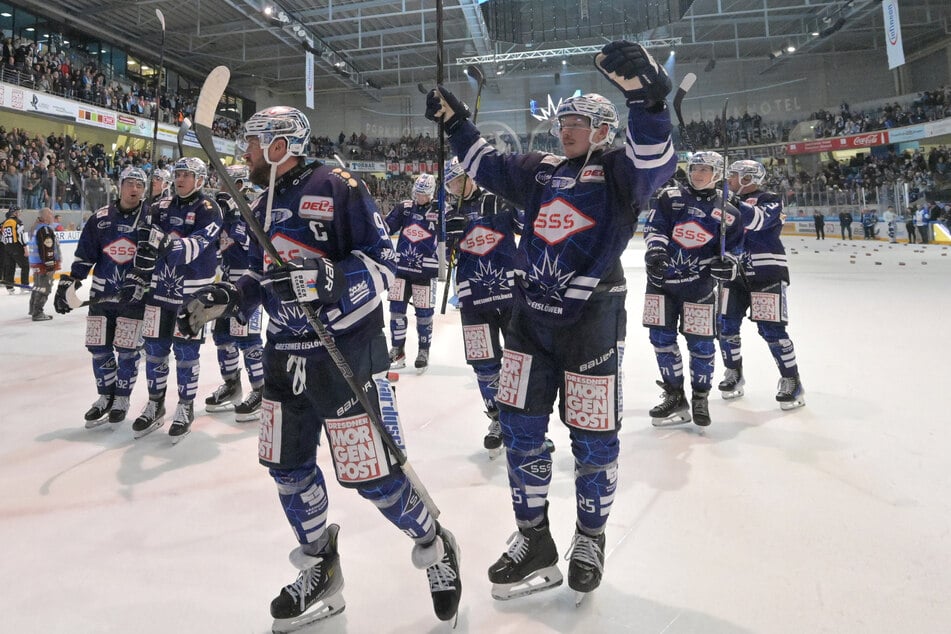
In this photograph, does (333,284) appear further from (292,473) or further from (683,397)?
(683,397)

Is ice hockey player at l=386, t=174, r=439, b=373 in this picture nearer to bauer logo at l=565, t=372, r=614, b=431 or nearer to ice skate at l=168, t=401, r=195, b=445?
ice skate at l=168, t=401, r=195, b=445

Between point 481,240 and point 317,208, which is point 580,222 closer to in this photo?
point 317,208

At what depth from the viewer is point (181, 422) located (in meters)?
4.29

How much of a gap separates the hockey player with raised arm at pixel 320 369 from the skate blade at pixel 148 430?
8.82 ft

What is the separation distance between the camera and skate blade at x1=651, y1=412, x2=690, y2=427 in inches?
172

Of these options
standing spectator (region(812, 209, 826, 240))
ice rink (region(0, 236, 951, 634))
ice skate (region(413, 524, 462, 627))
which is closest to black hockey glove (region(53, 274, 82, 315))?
ice rink (region(0, 236, 951, 634))

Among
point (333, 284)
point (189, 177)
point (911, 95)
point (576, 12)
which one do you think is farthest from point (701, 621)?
point (911, 95)

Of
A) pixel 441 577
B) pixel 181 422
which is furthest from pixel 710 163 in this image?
pixel 181 422

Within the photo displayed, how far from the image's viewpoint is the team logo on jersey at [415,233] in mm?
6793

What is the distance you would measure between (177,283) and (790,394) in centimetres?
478

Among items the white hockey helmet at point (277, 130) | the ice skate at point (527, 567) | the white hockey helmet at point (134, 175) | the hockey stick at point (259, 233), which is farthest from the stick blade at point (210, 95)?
the white hockey helmet at point (134, 175)

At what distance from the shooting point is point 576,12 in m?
17.6

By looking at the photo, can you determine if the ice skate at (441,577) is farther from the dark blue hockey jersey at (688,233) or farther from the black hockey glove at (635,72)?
the dark blue hockey jersey at (688,233)

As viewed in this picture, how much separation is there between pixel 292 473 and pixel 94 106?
Answer: 2328 centimetres
